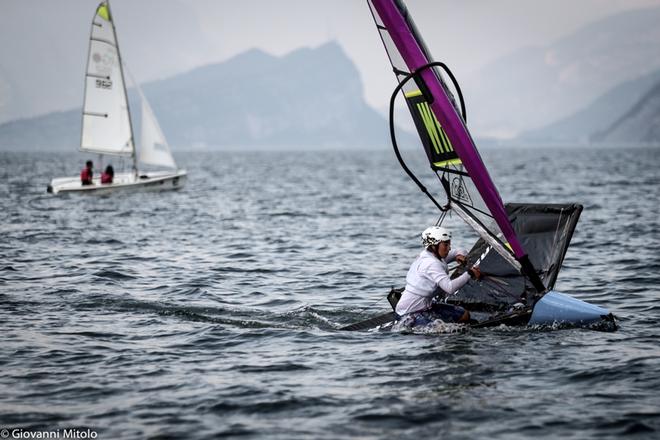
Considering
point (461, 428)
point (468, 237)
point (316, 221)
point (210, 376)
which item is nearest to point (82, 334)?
point (210, 376)

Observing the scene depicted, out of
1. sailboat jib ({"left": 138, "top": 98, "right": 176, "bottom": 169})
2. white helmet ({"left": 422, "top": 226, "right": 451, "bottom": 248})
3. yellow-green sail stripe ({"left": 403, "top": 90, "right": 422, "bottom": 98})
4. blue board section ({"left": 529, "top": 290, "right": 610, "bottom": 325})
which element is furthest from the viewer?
sailboat jib ({"left": 138, "top": 98, "right": 176, "bottom": 169})

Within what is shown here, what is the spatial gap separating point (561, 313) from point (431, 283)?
2.30 m

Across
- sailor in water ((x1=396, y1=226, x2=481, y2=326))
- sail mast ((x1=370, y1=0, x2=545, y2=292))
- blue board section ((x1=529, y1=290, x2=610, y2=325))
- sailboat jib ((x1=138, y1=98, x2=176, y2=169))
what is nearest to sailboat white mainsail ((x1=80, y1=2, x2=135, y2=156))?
sailboat jib ((x1=138, y1=98, x2=176, y2=169))

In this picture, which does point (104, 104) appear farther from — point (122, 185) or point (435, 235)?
point (435, 235)

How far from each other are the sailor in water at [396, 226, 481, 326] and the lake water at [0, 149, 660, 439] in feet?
1.37

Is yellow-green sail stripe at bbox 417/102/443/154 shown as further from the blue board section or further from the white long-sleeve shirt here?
the blue board section

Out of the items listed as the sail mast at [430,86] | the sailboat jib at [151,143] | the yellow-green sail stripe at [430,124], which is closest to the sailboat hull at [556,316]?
the sail mast at [430,86]

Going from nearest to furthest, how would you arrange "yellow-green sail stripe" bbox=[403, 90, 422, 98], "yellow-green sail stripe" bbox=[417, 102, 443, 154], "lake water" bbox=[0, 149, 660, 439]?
"lake water" bbox=[0, 149, 660, 439] < "yellow-green sail stripe" bbox=[403, 90, 422, 98] < "yellow-green sail stripe" bbox=[417, 102, 443, 154]

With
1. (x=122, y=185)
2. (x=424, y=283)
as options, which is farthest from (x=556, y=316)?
(x=122, y=185)

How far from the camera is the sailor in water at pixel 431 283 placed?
551 inches

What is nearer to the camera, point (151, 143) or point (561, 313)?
point (561, 313)

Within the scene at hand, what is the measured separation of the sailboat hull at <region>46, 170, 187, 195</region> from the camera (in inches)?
1640

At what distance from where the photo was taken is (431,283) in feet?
46.8

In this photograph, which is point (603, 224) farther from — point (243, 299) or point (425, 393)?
point (425, 393)
